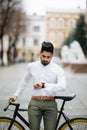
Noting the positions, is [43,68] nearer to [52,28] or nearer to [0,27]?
[0,27]

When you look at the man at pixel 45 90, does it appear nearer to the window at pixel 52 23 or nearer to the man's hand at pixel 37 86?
the man's hand at pixel 37 86

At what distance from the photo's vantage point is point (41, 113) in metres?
5.38

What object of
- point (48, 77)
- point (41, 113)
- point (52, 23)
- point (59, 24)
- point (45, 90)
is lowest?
point (59, 24)

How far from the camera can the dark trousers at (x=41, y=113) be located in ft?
17.4

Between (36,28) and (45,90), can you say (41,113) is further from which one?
(36,28)

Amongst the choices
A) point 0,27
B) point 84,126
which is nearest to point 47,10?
point 0,27

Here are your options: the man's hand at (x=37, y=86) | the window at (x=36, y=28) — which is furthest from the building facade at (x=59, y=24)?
the man's hand at (x=37, y=86)

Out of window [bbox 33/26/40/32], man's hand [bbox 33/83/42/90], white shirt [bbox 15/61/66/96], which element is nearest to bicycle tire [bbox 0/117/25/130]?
white shirt [bbox 15/61/66/96]

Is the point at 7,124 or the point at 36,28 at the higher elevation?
the point at 7,124

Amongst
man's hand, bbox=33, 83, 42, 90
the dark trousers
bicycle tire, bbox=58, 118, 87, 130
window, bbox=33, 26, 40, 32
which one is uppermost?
man's hand, bbox=33, 83, 42, 90

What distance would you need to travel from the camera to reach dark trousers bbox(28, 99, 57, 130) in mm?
5289

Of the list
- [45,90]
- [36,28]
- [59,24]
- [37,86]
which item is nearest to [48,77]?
[45,90]

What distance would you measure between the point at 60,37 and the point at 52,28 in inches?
114

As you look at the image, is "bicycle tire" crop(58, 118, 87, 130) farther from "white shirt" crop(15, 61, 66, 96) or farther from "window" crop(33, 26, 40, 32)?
"window" crop(33, 26, 40, 32)
